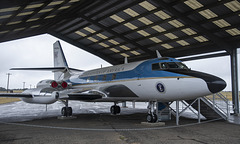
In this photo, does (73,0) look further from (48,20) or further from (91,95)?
(91,95)

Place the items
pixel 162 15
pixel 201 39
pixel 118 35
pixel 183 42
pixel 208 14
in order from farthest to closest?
pixel 118 35 → pixel 183 42 → pixel 201 39 → pixel 162 15 → pixel 208 14

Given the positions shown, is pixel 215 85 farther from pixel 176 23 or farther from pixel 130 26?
pixel 130 26

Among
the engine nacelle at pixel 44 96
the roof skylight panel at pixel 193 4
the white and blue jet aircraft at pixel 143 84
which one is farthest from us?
the roof skylight panel at pixel 193 4

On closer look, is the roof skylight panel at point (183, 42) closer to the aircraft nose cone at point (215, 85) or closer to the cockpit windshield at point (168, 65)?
the cockpit windshield at point (168, 65)

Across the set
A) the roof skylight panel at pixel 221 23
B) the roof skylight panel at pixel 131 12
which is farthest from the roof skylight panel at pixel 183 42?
the roof skylight panel at pixel 131 12

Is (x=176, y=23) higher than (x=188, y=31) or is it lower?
higher

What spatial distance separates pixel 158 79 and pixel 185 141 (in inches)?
Answer: 140

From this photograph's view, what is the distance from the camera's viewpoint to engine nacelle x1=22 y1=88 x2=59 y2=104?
12.7 m

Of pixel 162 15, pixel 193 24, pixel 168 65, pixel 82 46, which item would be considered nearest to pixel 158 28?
pixel 162 15

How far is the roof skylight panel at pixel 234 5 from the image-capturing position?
43.8 feet

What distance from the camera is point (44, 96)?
1296 centimetres

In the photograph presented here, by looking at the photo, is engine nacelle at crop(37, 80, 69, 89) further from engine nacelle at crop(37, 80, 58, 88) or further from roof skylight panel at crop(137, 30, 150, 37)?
roof skylight panel at crop(137, 30, 150, 37)

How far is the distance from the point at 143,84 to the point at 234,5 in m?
8.61

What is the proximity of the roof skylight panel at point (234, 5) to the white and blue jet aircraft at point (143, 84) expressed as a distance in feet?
20.6
